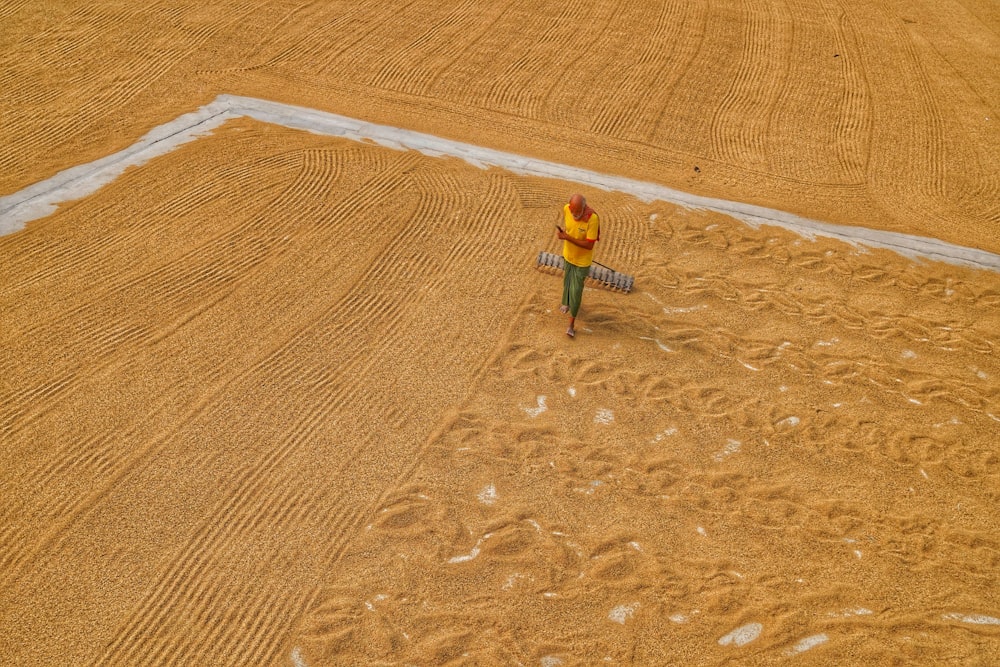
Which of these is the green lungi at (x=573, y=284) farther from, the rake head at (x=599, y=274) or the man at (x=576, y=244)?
the rake head at (x=599, y=274)

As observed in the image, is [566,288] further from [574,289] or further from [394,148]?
[394,148]

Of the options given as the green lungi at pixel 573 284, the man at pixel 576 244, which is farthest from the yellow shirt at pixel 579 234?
the green lungi at pixel 573 284

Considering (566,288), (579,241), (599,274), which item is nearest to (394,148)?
(599,274)

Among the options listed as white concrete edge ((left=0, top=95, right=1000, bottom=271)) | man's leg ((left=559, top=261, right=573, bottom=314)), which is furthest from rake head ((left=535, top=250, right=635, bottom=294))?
white concrete edge ((left=0, top=95, right=1000, bottom=271))

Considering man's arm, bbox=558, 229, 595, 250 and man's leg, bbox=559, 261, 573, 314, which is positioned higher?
man's arm, bbox=558, 229, 595, 250

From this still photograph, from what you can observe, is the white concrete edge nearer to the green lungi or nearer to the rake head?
the rake head

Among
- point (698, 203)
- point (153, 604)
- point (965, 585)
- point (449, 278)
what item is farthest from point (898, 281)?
point (153, 604)

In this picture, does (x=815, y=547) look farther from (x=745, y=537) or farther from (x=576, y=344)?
(x=576, y=344)
